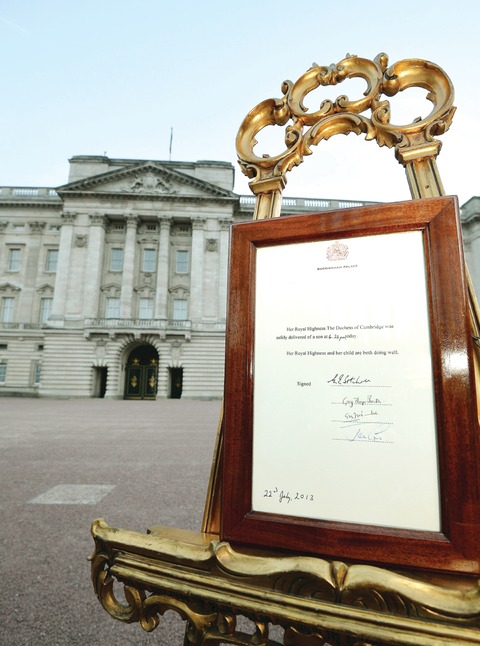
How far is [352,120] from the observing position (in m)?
1.18

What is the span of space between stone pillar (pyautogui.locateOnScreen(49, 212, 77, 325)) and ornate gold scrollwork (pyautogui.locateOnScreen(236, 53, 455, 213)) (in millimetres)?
29446

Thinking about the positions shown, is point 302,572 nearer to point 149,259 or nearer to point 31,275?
point 149,259

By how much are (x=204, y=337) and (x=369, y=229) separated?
88.9 feet

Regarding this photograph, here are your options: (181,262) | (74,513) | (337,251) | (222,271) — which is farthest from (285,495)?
(181,262)

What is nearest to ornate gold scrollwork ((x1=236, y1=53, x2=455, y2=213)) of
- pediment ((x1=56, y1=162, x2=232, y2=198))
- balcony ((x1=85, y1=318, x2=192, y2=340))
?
balcony ((x1=85, y1=318, x2=192, y2=340))

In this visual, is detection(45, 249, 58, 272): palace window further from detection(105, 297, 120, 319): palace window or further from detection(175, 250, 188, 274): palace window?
detection(175, 250, 188, 274): palace window

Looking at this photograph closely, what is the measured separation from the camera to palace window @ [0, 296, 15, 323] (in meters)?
30.8

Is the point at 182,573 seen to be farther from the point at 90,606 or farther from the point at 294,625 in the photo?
the point at 90,606

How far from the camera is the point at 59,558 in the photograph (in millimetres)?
2469

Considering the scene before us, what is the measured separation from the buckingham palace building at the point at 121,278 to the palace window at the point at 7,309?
85mm

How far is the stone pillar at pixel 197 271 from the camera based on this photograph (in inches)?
1121
